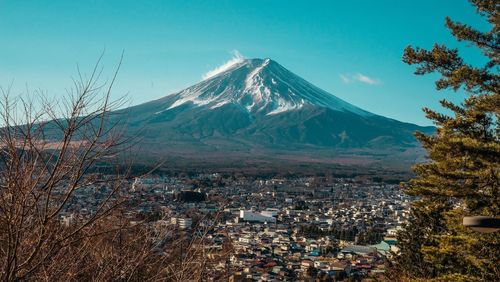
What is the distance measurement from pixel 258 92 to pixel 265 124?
23918mm

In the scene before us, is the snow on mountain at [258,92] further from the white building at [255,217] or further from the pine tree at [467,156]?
the pine tree at [467,156]

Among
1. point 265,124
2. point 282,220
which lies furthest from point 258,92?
point 282,220

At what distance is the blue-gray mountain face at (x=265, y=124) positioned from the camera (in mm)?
125125

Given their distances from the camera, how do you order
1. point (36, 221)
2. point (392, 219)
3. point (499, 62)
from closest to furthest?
point (36, 221)
point (499, 62)
point (392, 219)

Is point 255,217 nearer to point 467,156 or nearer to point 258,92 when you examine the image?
point 467,156

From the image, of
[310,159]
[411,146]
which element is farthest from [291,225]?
[411,146]

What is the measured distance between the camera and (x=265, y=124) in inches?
6142

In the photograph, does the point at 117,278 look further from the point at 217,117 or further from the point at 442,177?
the point at 217,117

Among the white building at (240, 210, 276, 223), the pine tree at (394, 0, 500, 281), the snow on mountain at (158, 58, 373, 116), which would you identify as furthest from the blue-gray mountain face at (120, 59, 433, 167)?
the pine tree at (394, 0, 500, 281)

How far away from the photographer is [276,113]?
16600 cm

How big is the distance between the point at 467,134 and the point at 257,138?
13245cm

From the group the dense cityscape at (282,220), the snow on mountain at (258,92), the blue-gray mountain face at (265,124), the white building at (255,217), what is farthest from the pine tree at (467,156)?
the snow on mountain at (258,92)

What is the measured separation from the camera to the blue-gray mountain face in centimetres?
12512

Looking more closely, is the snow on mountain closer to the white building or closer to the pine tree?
the white building
